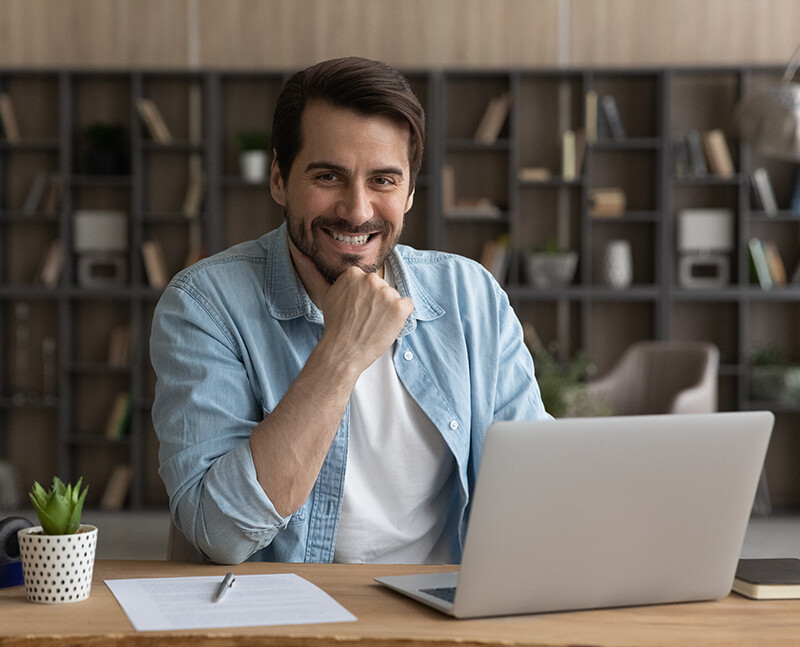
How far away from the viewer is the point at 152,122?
545cm

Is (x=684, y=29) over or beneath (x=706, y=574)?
over

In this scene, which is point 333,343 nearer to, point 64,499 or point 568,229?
point 64,499

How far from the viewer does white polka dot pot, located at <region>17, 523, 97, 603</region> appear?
1.13 meters

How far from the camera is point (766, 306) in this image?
18.7 feet

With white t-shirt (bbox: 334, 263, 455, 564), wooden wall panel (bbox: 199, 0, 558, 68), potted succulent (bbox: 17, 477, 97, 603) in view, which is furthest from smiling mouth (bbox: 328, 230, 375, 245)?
wooden wall panel (bbox: 199, 0, 558, 68)

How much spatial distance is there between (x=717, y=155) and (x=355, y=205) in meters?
4.36

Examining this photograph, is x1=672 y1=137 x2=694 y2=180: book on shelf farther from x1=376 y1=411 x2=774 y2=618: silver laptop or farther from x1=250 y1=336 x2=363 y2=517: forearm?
x1=376 y1=411 x2=774 y2=618: silver laptop

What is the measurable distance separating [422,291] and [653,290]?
3.98m

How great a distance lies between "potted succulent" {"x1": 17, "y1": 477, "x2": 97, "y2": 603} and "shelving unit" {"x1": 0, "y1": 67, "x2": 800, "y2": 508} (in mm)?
4450

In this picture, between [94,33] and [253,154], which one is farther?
[94,33]

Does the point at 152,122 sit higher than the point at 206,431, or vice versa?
the point at 152,122

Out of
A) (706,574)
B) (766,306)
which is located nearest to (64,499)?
(706,574)

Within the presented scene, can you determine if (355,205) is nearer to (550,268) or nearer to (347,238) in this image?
(347,238)

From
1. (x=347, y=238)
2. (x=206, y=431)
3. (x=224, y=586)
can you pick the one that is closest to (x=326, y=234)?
(x=347, y=238)
